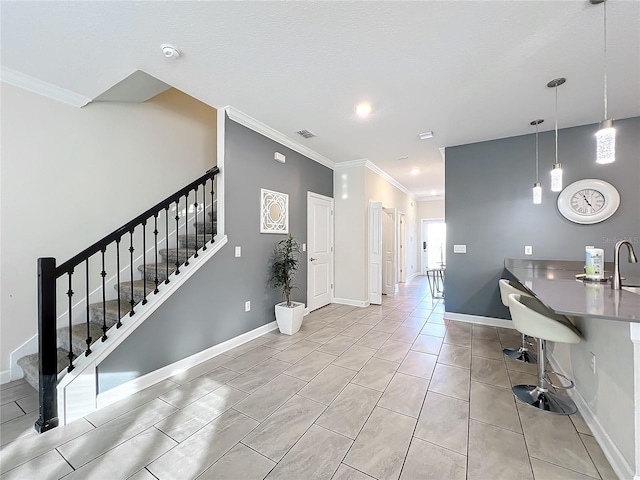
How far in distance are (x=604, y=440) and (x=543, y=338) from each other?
61 centimetres

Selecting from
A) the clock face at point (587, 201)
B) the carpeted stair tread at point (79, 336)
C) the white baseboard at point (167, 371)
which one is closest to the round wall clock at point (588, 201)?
the clock face at point (587, 201)

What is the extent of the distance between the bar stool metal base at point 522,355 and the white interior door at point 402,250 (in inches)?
169

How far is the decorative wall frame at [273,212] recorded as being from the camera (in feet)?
11.9

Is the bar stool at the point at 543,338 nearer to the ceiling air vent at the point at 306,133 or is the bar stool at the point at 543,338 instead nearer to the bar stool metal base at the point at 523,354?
the bar stool metal base at the point at 523,354

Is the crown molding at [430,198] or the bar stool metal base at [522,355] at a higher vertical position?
the crown molding at [430,198]

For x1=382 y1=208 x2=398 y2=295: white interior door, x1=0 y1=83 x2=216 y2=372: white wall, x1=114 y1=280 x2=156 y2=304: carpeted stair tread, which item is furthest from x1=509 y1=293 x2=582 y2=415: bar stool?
x1=0 y1=83 x2=216 y2=372: white wall

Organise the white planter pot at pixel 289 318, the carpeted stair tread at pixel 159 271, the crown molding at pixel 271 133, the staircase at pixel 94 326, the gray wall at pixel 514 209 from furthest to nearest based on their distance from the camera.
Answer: the white planter pot at pixel 289 318 → the gray wall at pixel 514 209 → the crown molding at pixel 271 133 → the carpeted stair tread at pixel 159 271 → the staircase at pixel 94 326

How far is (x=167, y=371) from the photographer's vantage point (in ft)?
8.14

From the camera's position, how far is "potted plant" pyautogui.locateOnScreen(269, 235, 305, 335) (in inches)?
141

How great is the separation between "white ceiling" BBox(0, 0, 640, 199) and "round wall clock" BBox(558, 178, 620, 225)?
0.84 meters

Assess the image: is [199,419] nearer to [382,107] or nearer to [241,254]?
[241,254]

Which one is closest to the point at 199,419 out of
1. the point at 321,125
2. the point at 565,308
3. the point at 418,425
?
the point at 418,425

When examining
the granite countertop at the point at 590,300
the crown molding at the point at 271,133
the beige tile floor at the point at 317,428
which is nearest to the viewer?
the granite countertop at the point at 590,300

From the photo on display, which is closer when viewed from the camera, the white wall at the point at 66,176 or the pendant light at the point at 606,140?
the pendant light at the point at 606,140
